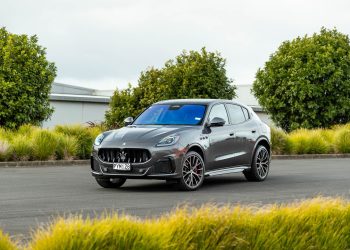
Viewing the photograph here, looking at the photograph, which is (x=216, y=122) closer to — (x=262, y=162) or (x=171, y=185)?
(x=171, y=185)

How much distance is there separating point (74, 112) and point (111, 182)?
32407 millimetres

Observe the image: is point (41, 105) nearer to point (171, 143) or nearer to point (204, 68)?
point (204, 68)

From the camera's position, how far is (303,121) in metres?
41.3

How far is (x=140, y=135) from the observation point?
14648 mm

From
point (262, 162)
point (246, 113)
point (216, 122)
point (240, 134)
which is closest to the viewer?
point (216, 122)

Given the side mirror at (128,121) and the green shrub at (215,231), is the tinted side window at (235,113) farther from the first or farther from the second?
the green shrub at (215,231)

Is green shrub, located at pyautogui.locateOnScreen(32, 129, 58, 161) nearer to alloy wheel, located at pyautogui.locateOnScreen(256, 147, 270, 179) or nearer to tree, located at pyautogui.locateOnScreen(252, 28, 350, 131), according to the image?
alloy wheel, located at pyautogui.locateOnScreen(256, 147, 270, 179)

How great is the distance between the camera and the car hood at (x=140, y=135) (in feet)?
47.5

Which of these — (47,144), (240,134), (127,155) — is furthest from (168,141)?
(47,144)

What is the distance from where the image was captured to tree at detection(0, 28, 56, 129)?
103ft

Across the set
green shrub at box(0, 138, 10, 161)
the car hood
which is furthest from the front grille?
green shrub at box(0, 138, 10, 161)

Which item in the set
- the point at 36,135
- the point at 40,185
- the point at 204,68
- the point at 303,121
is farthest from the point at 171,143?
the point at 303,121

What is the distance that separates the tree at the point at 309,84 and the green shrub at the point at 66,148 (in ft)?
61.9

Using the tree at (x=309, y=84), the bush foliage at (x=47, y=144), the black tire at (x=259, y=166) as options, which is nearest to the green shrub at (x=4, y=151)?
the bush foliage at (x=47, y=144)
